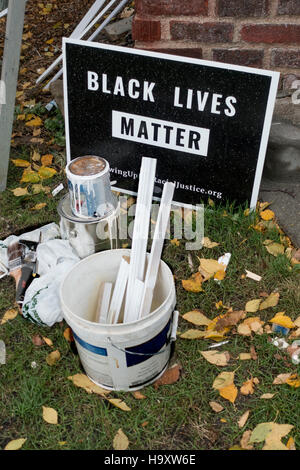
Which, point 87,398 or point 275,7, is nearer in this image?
point 87,398

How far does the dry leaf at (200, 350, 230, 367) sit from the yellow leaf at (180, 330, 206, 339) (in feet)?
0.27

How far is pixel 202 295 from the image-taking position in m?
2.40

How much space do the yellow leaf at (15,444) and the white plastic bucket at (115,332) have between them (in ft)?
1.15

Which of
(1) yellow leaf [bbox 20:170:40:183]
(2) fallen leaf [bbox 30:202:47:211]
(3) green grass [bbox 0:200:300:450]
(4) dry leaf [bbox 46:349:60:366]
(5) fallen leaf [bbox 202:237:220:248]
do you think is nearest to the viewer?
(3) green grass [bbox 0:200:300:450]

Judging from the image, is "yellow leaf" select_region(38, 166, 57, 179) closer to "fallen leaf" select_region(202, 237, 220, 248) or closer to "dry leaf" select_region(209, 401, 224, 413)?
"fallen leaf" select_region(202, 237, 220, 248)

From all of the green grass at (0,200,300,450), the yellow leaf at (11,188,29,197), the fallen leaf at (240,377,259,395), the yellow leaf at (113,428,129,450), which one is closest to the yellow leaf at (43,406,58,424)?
the green grass at (0,200,300,450)

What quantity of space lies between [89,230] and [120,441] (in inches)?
38.1

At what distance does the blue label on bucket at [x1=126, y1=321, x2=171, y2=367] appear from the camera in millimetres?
1871

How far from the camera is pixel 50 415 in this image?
78.7 inches

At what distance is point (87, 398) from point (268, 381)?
0.72m

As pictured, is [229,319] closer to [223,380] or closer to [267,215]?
[223,380]
